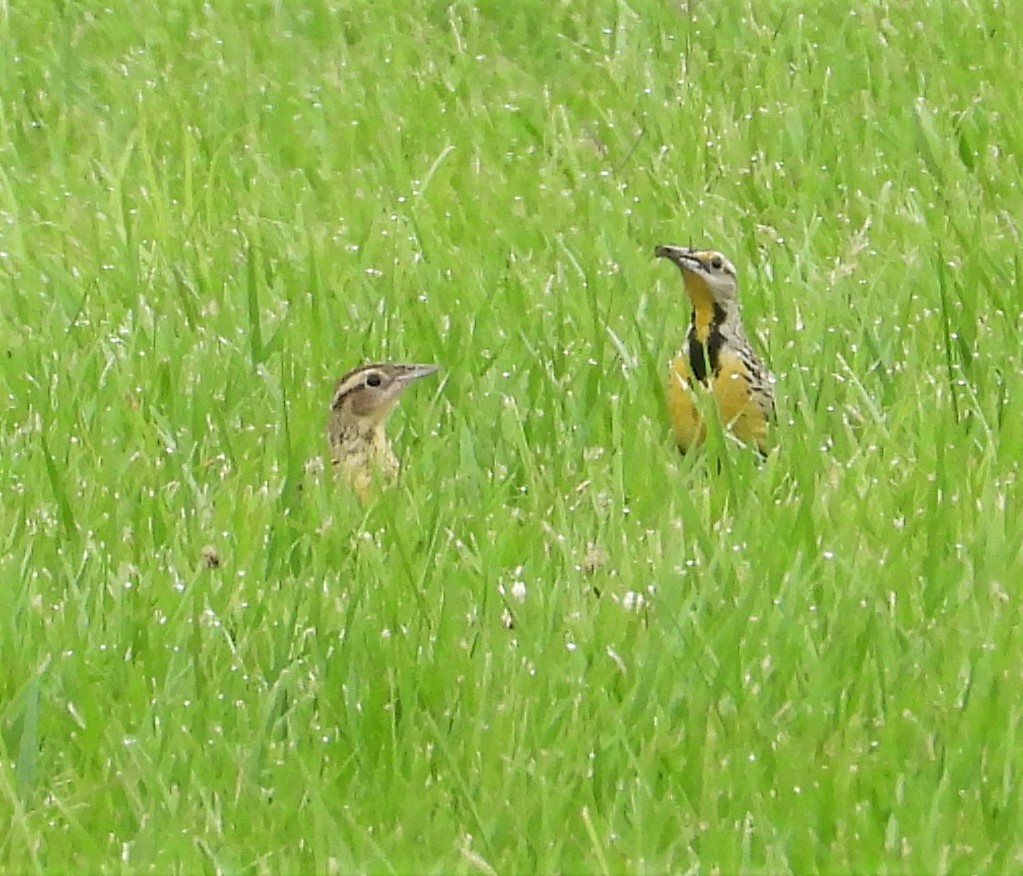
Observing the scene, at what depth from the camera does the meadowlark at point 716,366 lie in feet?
22.5

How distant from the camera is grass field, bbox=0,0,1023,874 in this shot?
4.74 metres

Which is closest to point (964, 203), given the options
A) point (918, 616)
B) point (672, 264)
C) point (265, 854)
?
point (672, 264)

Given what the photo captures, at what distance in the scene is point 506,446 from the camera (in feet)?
22.0

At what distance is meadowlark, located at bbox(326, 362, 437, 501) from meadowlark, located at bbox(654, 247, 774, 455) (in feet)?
2.53

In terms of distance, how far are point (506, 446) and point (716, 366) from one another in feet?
2.37

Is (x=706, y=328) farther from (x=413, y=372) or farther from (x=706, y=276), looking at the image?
(x=413, y=372)

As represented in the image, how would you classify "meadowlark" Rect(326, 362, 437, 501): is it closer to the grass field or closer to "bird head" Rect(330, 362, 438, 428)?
"bird head" Rect(330, 362, 438, 428)

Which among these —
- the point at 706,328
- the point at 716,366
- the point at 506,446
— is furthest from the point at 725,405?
the point at 506,446

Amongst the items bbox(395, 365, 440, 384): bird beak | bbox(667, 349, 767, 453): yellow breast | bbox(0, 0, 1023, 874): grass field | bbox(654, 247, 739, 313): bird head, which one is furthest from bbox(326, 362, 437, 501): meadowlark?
bbox(654, 247, 739, 313): bird head

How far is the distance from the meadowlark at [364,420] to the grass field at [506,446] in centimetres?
13

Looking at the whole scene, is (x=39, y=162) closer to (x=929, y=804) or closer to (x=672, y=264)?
(x=672, y=264)

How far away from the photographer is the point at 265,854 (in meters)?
4.50

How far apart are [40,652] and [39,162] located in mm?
4840

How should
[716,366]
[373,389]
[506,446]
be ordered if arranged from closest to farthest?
[506,446] < [373,389] < [716,366]
